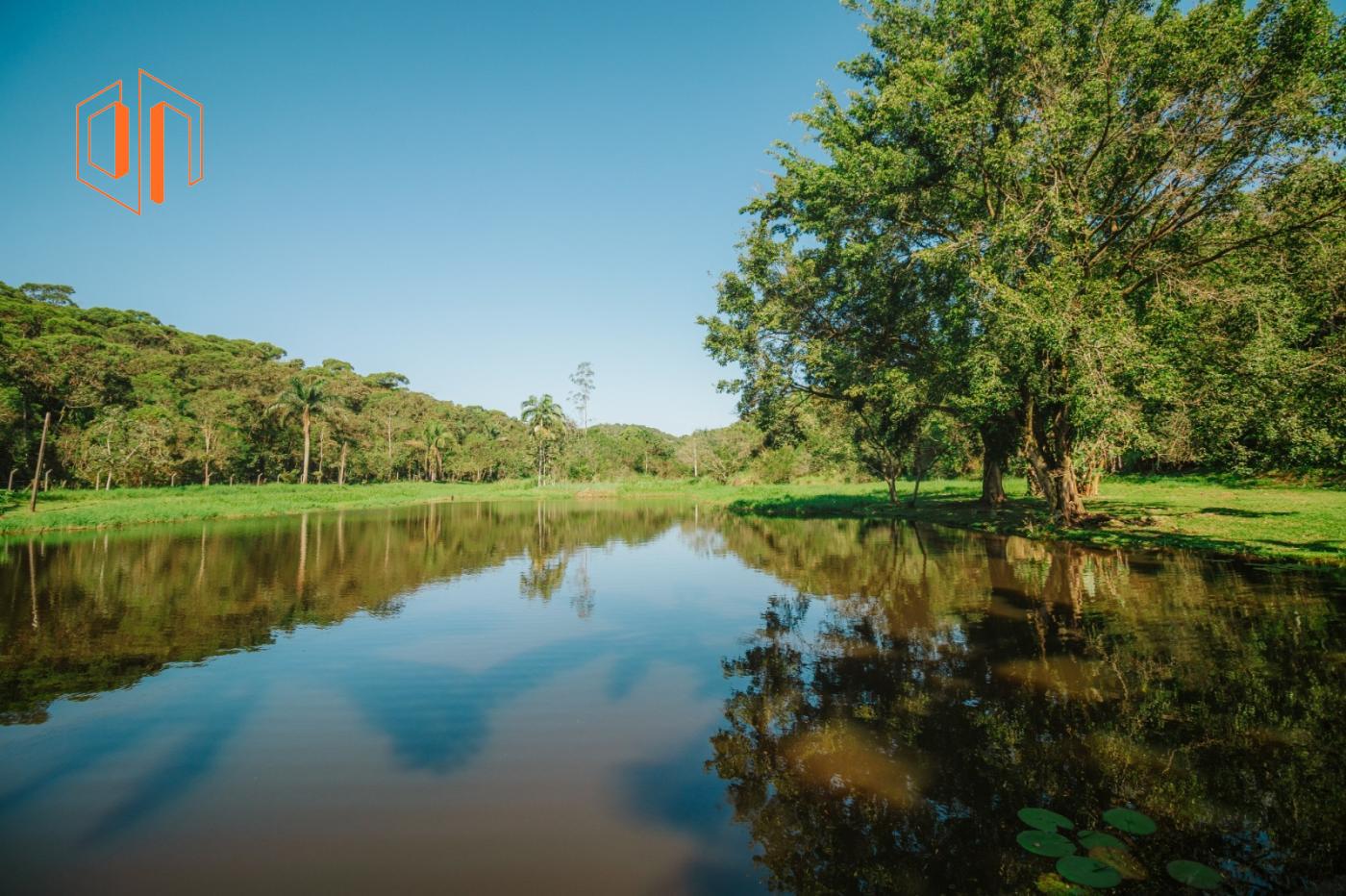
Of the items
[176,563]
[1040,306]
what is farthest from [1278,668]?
[176,563]

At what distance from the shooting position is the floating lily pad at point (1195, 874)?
3492 millimetres

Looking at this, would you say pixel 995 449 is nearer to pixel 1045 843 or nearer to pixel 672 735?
pixel 672 735

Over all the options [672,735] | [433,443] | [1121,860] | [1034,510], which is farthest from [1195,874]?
[433,443]

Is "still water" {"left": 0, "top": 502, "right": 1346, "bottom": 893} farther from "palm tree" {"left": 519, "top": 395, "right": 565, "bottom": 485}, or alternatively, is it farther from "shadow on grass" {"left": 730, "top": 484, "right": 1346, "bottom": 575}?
"palm tree" {"left": 519, "top": 395, "right": 565, "bottom": 485}

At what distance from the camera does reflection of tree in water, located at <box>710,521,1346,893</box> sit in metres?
3.97

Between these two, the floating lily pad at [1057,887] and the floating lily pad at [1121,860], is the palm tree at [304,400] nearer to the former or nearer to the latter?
the floating lily pad at [1057,887]

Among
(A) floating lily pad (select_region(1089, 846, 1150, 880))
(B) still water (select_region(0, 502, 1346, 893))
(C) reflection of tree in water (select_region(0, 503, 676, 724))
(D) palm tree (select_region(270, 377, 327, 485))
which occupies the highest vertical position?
(D) palm tree (select_region(270, 377, 327, 485))

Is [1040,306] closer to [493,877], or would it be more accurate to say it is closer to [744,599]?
[744,599]

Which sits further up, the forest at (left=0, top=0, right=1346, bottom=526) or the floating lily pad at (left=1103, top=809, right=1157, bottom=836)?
the forest at (left=0, top=0, right=1346, bottom=526)

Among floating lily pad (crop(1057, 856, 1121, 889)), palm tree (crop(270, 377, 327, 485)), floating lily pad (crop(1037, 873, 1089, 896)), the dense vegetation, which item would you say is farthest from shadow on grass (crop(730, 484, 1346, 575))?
palm tree (crop(270, 377, 327, 485))

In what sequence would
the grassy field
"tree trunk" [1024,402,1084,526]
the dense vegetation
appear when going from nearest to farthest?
the dense vegetation → the grassy field → "tree trunk" [1024,402,1084,526]

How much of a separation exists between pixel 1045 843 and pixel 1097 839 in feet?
1.19

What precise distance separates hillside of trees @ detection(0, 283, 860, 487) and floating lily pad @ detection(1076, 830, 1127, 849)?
34565 mm

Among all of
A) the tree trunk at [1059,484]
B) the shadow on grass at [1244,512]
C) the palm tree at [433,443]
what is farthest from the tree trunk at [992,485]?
the palm tree at [433,443]
